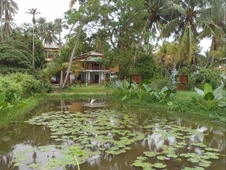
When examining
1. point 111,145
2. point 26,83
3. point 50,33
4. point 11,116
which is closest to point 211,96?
point 111,145

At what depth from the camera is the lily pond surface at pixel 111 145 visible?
3.70 meters

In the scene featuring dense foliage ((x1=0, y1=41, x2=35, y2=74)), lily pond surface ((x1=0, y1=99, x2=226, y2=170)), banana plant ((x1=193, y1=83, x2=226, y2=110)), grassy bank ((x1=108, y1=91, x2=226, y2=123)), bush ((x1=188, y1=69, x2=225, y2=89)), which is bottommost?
lily pond surface ((x1=0, y1=99, x2=226, y2=170))

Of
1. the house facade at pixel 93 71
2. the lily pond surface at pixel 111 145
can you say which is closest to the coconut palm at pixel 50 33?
the house facade at pixel 93 71

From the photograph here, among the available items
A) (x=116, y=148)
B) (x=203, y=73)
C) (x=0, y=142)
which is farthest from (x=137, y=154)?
(x=203, y=73)

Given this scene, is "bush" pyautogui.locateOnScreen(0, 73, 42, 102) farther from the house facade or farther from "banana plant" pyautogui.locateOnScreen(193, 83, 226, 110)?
the house facade

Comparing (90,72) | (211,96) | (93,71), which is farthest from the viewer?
(90,72)

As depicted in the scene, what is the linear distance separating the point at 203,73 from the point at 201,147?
32.2ft

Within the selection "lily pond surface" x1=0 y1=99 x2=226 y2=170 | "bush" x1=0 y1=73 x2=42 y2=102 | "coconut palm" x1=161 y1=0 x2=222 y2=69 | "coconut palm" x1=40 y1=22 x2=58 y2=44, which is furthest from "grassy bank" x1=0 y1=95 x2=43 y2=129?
"coconut palm" x1=40 y1=22 x2=58 y2=44

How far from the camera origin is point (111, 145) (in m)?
4.72

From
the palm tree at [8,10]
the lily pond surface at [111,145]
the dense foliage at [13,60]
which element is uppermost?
the palm tree at [8,10]

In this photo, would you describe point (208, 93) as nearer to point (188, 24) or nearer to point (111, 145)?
point (111, 145)

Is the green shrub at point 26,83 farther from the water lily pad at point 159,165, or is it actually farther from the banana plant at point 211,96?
the water lily pad at point 159,165

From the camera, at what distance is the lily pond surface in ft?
12.1

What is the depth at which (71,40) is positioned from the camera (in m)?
17.1
